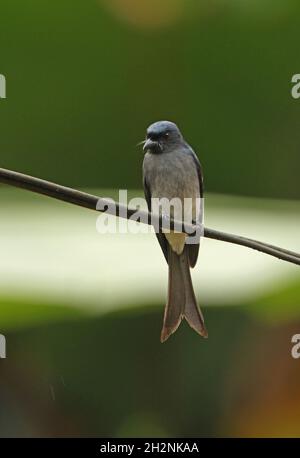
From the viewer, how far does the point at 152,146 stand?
65.9 inches

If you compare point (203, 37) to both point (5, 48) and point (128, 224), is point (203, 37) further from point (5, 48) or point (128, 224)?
point (128, 224)

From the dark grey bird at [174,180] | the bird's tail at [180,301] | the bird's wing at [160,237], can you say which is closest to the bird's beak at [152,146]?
the dark grey bird at [174,180]

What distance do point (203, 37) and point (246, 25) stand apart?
16 centimetres

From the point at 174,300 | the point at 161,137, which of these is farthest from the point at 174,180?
the point at 174,300

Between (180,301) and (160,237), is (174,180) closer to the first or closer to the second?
(160,237)

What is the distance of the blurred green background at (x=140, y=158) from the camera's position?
7.28ft

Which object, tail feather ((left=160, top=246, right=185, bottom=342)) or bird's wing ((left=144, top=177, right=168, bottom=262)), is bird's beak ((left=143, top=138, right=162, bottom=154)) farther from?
tail feather ((left=160, top=246, right=185, bottom=342))

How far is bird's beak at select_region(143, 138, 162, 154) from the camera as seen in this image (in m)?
1.64

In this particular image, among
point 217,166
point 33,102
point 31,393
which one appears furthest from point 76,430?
point 33,102

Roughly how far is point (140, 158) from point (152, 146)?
55 centimetres

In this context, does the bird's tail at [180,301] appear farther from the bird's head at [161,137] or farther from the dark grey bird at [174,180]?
the bird's head at [161,137]

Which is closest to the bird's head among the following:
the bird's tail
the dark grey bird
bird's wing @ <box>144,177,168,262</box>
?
the dark grey bird

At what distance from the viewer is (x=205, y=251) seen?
172 centimetres

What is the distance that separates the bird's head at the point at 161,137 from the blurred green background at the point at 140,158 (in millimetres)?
255
